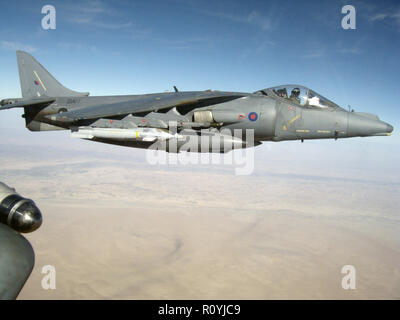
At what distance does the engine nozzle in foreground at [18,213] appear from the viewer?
6.40 m

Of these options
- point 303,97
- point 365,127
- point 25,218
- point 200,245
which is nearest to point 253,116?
point 303,97

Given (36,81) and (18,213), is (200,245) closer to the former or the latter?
(36,81)

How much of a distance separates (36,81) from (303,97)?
12699mm

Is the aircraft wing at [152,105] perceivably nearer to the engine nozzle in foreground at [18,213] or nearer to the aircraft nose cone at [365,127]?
the engine nozzle in foreground at [18,213]

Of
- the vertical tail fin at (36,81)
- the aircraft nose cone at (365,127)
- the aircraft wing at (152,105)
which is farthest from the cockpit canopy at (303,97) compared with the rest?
the vertical tail fin at (36,81)

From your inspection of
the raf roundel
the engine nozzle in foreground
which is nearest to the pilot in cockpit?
the raf roundel

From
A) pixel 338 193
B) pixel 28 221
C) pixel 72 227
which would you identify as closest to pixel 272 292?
pixel 72 227

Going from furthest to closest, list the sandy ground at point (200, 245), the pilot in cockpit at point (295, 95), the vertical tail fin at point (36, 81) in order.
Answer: the sandy ground at point (200, 245) → the vertical tail fin at point (36, 81) → the pilot in cockpit at point (295, 95)

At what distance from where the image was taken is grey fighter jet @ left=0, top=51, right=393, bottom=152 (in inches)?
350

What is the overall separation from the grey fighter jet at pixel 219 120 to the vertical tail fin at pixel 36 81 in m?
4.36

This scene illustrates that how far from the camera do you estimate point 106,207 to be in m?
111
